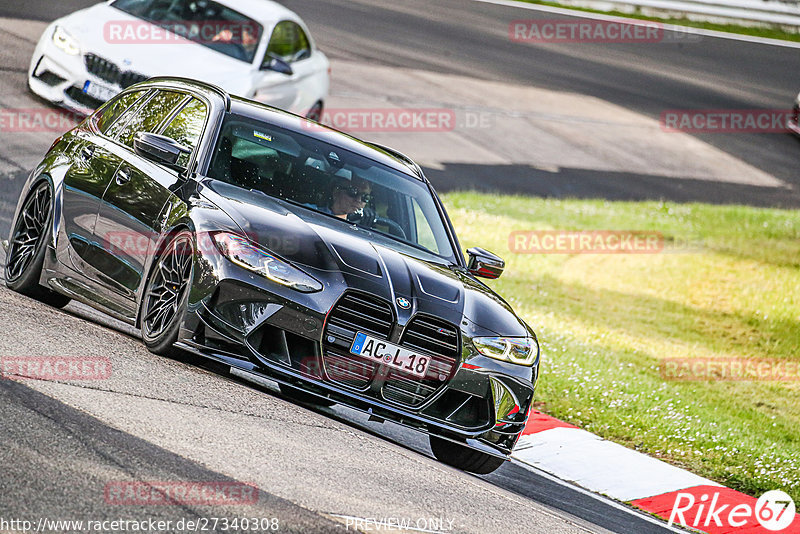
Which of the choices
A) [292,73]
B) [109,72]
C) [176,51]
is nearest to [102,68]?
[109,72]

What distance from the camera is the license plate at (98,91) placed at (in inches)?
514

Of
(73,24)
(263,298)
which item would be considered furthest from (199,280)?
(73,24)

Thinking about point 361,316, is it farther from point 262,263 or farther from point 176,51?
point 176,51

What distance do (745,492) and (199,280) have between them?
4.77m

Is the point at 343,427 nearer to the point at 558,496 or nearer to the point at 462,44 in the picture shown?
the point at 558,496

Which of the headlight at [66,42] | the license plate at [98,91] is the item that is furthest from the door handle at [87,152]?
the headlight at [66,42]

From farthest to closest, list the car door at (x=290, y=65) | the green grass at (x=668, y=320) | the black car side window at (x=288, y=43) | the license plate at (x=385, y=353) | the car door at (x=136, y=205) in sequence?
the black car side window at (x=288, y=43) < the car door at (x=290, y=65) < the green grass at (x=668, y=320) < the car door at (x=136, y=205) < the license plate at (x=385, y=353)

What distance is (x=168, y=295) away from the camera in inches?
265

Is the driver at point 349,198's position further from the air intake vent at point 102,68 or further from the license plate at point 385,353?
the air intake vent at point 102,68

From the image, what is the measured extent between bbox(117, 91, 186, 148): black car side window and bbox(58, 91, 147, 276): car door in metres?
0.14

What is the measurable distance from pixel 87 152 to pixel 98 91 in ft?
17.3

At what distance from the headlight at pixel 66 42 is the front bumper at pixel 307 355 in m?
7.79

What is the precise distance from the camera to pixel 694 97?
83.0ft

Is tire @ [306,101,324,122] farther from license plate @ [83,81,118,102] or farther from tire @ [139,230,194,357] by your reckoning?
tire @ [139,230,194,357]
